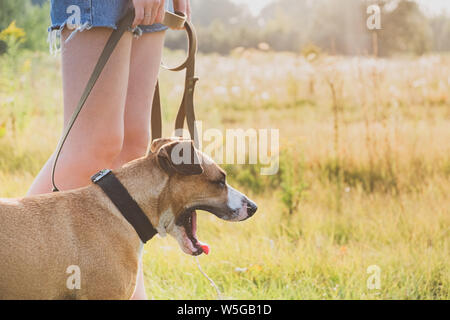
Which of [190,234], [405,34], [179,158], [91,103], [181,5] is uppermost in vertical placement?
[405,34]

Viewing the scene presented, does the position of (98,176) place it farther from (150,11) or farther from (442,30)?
(442,30)

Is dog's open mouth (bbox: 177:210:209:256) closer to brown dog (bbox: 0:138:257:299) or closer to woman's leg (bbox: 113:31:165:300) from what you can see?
brown dog (bbox: 0:138:257:299)

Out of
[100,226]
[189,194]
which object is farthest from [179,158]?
Answer: [100,226]

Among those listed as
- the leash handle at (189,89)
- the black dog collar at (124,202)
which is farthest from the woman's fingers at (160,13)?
the black dog collar at (124,202)

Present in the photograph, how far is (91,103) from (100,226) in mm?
485

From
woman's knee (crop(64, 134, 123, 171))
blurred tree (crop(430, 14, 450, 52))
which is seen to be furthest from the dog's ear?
blurred tree (crop(430, 14, 450, 52))

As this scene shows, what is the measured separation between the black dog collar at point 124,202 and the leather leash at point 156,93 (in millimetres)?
197

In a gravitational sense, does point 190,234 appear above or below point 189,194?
below

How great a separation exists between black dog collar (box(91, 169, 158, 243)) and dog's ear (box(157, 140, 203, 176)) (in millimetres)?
171

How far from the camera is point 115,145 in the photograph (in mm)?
2043

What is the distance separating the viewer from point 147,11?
1943mm

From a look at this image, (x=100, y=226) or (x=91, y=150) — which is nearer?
(x=100, y=226)
